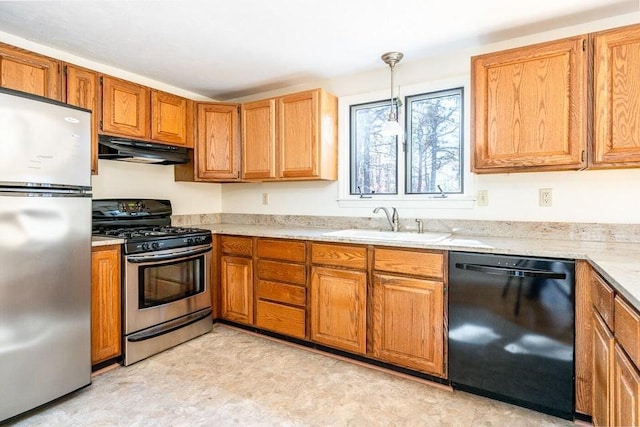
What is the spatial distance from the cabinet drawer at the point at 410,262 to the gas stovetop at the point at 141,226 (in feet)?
5.06

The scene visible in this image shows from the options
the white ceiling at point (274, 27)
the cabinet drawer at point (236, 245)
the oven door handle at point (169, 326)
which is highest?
the white ceiling at point (274, 27)

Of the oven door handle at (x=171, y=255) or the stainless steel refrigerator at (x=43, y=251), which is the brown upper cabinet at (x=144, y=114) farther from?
the oven door handle at (x=171, y=255)

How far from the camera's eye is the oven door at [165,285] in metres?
2.47

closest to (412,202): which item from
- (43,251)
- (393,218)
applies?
(393,218)

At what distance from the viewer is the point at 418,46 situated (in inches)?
101

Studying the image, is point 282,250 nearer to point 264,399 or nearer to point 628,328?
point 264,399

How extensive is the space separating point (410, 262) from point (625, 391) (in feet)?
3.83

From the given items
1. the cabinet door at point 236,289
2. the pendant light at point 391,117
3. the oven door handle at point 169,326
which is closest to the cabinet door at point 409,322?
the pendant light at point 391,117

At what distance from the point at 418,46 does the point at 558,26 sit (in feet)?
2.87

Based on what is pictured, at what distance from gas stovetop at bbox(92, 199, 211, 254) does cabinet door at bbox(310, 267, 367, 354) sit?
1092 millimetres

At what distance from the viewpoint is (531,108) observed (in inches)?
82.2

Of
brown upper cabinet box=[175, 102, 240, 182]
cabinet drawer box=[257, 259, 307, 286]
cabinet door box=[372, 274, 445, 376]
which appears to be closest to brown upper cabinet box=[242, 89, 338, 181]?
brown upper cabinet box=[175, 102, 240, 182]

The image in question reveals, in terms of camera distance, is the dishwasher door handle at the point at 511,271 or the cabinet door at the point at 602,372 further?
the dishwasher door handle at the point at 511,271

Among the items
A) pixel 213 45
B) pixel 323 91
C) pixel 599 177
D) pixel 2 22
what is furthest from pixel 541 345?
pixel 2 22
